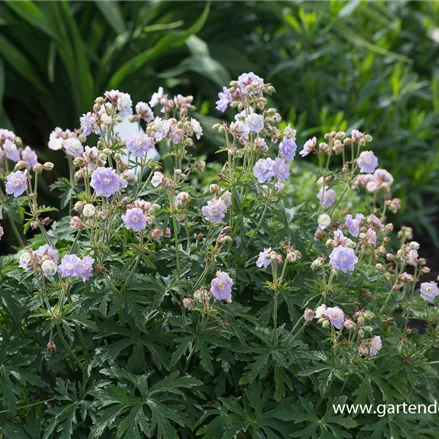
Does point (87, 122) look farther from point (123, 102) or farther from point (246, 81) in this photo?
point (246, 81)

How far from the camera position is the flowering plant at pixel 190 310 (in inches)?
64.9

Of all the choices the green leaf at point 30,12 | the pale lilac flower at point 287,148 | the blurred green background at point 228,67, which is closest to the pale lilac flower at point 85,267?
the pale lilac flower at point 287,148

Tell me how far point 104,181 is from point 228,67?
6.71 feet

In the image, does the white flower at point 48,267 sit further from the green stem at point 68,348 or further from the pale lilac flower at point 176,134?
the pale lilac flower at point 176,134

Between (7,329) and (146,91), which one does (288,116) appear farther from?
(7,329)

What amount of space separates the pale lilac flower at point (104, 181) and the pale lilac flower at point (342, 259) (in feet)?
1.52

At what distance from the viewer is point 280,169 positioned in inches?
68.6

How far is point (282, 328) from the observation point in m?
1.75

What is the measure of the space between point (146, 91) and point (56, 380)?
1.76 m

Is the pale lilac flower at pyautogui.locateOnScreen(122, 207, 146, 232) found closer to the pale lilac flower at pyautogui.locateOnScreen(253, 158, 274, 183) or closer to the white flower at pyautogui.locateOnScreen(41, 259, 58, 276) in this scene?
the white flower at pyautogui.locateOnScreen(41, 259, 58, 276)

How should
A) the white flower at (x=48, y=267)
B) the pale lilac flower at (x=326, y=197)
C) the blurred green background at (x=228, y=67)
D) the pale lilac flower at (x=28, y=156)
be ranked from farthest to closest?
the blurred green background at (x=228, y=67), the pale lilac flower at (x=326, y=197), the pale lilac flower at (x=28, y=156), the white flower at (x=48, y=267)

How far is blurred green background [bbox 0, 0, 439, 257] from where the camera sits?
323cm

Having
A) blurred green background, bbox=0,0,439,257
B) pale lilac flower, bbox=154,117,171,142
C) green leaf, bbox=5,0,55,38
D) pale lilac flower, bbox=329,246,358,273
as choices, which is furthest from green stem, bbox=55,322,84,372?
green leaf, bbox=5,0,55,38

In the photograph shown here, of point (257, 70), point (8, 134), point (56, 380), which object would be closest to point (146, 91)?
point (257, 70)
